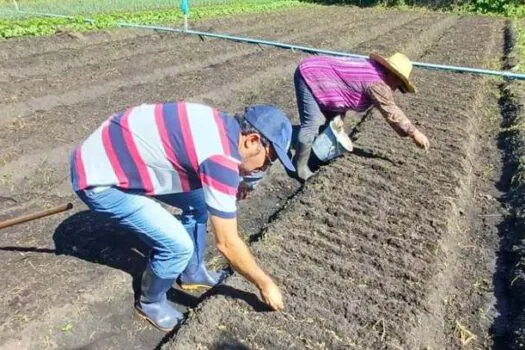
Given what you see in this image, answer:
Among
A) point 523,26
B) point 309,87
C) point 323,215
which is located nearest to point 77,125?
point 309,87

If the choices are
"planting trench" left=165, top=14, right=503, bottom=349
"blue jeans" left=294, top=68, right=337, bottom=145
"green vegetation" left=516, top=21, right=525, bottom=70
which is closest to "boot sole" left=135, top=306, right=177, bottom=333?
"planting trench" left=165, top=14, right=503, bottom=349

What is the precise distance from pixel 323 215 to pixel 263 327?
1.34 m

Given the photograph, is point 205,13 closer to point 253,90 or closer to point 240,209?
point 253,90

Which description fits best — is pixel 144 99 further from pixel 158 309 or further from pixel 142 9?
pixel 142 9

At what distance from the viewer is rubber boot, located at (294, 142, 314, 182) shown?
470 centimetres

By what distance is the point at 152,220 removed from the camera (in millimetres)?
2527

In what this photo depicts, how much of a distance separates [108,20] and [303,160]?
29.5 ft

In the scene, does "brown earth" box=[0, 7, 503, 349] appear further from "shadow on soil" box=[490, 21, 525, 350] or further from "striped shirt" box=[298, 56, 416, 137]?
"striped shirt" box=[298, 56, 416, 137]

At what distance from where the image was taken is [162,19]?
13.5m

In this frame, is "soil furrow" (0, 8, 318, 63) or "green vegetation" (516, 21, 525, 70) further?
"green vegetation" (516, 21, 525, 70)

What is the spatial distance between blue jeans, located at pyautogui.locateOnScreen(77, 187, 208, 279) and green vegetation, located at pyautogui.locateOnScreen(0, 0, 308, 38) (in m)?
8.88

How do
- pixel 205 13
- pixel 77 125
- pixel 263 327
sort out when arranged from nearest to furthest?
1. pixel 263 327
2. pixel 77 125
3. pixel 205 13

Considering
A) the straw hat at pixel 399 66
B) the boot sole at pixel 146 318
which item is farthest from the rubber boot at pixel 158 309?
the straw hat at pixel 399 66

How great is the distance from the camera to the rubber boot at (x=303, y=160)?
4.70m
